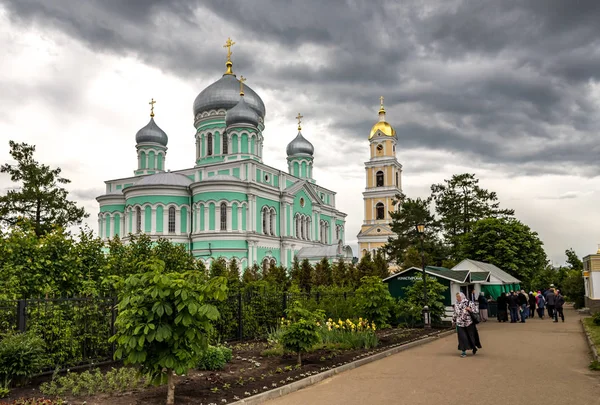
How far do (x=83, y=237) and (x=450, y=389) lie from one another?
8.88 metres

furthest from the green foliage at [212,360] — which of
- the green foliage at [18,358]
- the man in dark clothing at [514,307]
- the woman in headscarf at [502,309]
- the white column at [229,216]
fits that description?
the white column at [229,216]

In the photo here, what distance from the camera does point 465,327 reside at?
41.1ft

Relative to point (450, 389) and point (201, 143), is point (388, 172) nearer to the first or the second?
point (201, 143)

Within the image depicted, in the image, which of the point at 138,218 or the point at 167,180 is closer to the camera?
the point at 138,218

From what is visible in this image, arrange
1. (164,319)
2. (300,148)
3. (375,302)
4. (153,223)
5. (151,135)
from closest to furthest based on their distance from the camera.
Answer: (164,319), (375,302), (153,223), (151,135), (300,148)

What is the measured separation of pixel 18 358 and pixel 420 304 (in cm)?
1392

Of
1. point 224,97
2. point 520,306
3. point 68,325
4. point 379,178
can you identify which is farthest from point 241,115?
point 68,325

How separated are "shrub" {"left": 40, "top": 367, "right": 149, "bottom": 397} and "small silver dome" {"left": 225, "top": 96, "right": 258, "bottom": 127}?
128ft

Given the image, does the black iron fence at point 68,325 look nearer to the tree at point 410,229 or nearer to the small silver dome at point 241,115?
the tree at point 410,229

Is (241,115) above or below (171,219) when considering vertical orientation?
above

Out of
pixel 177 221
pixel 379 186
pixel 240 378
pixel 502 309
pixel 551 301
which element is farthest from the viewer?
pixel 379 186

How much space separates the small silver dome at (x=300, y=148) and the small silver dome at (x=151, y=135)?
14.3 metres

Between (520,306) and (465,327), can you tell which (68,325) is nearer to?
(465,327)

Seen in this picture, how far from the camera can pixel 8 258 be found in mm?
Answer: 11336
